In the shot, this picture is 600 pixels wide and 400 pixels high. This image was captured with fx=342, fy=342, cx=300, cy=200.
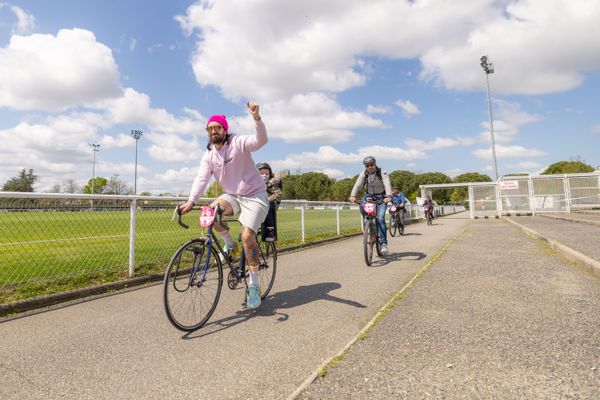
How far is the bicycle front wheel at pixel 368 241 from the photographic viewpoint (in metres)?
6.12

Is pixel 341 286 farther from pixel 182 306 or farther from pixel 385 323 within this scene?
pixel 182 306

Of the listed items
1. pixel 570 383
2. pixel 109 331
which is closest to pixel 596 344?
pixel 570 383

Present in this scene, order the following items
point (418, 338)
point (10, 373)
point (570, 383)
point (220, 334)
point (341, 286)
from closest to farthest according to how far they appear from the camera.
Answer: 1. point (570, 383)
2. point (10, 373)
3. point (418, 338)
4. point (220, 334)
5. point (341, 286)

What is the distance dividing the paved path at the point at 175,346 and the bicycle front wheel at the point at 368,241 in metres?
1.49

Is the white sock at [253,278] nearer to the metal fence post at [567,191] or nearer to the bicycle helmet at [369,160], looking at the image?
the bicycle helmet at [369,160]

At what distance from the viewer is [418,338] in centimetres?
272

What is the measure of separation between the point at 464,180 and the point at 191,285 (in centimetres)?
11253

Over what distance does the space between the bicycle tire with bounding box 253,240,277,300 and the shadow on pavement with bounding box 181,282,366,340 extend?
0.40ft

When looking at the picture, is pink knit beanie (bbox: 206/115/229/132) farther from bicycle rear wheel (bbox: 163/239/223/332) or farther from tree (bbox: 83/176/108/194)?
tree (bbox: 83/176/108/194)

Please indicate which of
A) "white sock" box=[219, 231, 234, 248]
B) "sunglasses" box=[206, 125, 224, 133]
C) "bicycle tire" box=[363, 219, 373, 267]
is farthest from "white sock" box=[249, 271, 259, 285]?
"bicycle tire" box=[363, 219, 373, 267]

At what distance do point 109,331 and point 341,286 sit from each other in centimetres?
277

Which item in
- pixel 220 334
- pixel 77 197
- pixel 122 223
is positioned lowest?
pixel 220 334

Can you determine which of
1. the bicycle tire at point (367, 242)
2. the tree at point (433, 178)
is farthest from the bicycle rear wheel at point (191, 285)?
the tree at point (433, 178)

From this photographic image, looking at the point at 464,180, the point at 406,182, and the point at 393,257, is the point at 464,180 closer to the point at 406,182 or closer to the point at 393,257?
the point at 406,182
